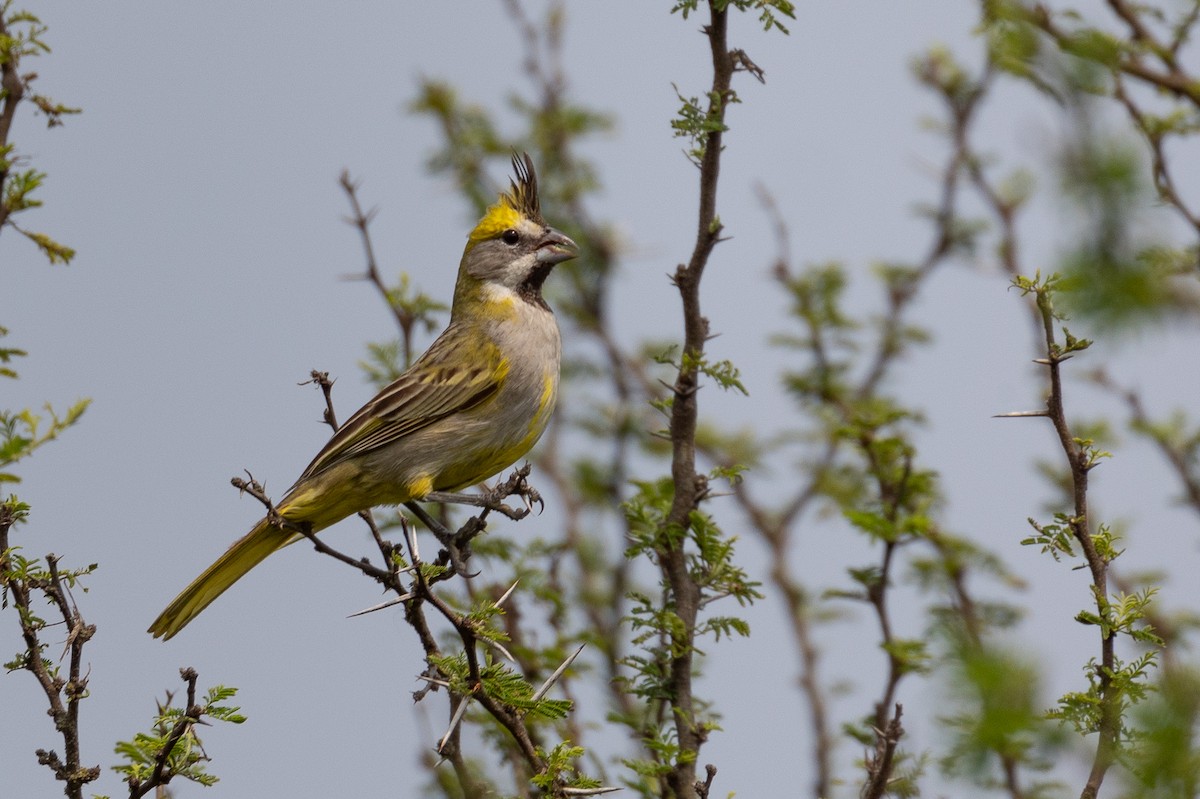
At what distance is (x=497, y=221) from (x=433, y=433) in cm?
155

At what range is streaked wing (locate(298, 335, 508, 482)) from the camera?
5785mm

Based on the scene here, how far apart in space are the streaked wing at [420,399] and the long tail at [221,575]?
0.46 metres

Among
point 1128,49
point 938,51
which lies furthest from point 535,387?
point 1128,49

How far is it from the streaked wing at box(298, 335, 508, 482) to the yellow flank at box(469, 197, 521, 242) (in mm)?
874

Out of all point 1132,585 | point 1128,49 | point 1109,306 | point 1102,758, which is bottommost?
point 1102,758

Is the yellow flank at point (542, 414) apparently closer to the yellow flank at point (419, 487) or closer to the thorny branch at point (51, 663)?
the yellow flank at point (419, 487)

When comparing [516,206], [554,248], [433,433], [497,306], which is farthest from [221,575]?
[516,206]

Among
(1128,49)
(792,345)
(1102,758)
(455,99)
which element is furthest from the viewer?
(455,99)

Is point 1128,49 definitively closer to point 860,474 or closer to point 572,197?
point 860,474

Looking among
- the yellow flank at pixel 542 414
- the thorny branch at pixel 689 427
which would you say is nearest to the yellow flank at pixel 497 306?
the yellow flank at pixel 542 414

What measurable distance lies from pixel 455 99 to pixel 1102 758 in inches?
239

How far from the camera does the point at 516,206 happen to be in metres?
6.94

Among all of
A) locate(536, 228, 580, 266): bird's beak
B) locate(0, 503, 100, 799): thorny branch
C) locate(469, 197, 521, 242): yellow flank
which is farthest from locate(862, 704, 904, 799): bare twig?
A: locate(469, 197, 521, 242): yellow flank

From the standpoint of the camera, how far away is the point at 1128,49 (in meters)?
2.23
